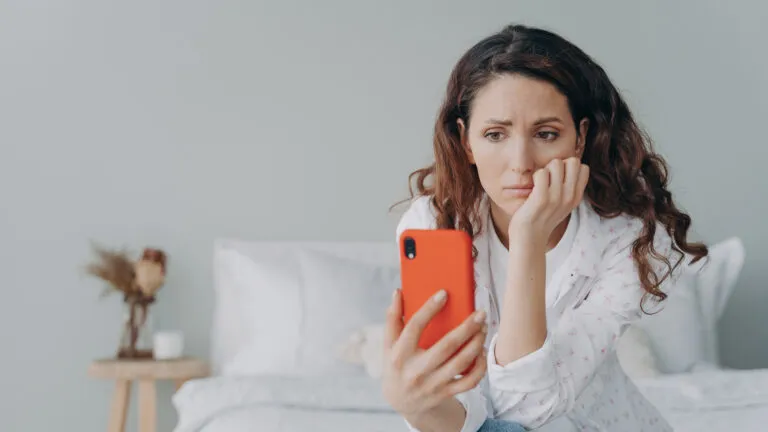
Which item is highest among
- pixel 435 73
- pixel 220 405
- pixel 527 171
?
pixel 435 73

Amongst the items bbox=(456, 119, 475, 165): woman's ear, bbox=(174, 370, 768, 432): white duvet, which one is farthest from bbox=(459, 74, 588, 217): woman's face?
bbox=(174, 370, 768, 432): white duvet

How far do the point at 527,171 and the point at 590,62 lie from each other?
24cm

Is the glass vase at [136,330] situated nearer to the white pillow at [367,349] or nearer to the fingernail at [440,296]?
the white pillow at [367,349]

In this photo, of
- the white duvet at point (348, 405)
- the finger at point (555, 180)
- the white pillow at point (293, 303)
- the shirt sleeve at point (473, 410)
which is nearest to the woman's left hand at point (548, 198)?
the finger at point (555, 180)

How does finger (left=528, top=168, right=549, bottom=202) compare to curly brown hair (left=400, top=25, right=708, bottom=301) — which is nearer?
finger (left=528, top=168, right=549, bottom=202)

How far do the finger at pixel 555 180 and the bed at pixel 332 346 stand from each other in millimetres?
1017

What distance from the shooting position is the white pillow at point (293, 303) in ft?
10.3

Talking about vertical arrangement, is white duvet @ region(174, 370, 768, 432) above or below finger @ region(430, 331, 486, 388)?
below

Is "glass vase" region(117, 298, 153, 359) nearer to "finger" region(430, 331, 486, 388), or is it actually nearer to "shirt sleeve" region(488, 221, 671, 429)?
"shirt sleeve" region(488, 221, 671, 429)

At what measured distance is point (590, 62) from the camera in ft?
5.25

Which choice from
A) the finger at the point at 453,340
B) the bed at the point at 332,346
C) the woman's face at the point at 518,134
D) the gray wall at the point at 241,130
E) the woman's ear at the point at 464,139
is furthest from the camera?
the gray wall at the point at 241,130

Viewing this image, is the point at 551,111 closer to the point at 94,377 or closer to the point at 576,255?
the point at 576,255

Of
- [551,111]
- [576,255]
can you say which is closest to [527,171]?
[551,111]

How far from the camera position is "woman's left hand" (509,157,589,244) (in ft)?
4.56
